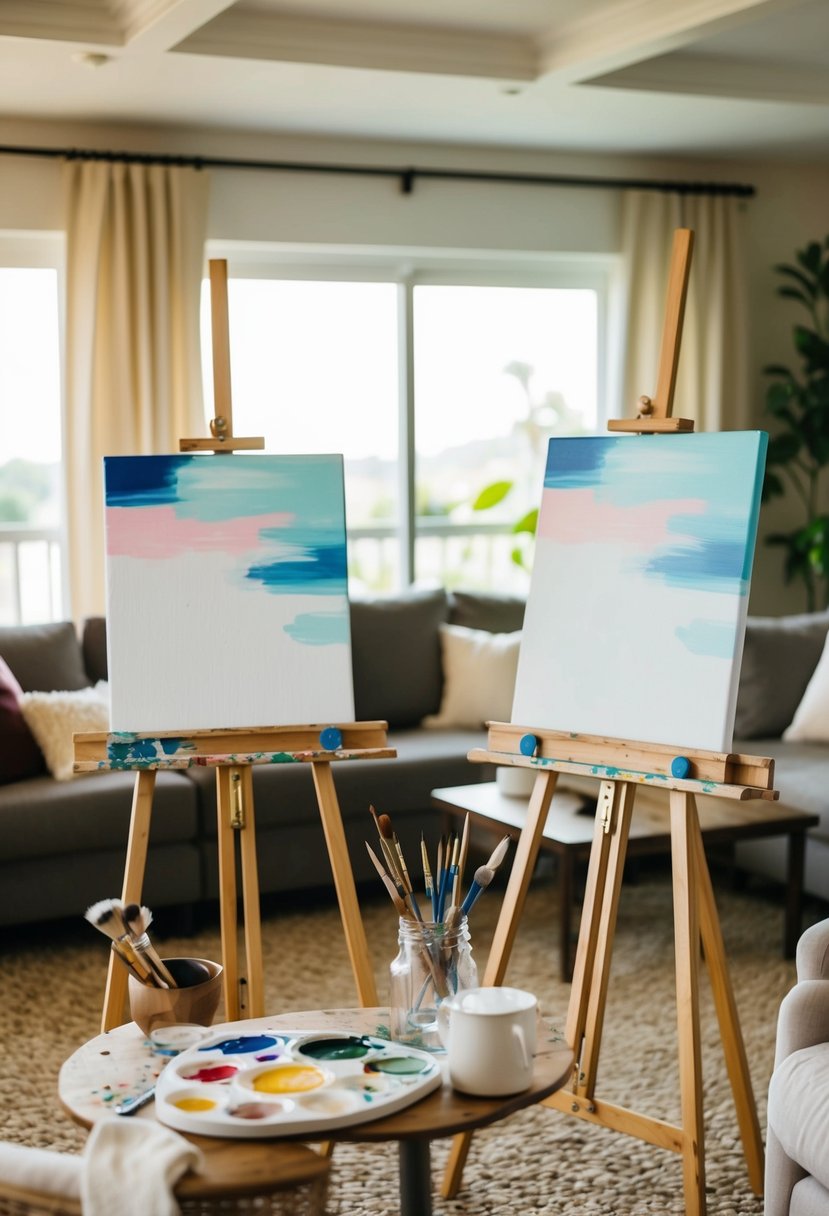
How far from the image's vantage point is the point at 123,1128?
1451 mm

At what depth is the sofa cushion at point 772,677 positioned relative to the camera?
4527 millimetres

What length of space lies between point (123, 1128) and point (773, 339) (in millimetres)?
5258

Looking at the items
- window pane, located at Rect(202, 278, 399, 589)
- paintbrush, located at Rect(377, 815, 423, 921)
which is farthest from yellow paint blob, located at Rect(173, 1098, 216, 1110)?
window pane, located at Rect(202, 278, 399, 589)

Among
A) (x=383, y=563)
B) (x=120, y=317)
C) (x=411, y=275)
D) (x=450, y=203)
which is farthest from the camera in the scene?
(x=383, y=563)

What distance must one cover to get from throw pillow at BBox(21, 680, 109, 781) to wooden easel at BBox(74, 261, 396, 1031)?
55.8 inches

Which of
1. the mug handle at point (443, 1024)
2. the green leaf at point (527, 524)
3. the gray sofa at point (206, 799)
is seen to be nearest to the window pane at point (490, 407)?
the green leaf at point (527, 524)

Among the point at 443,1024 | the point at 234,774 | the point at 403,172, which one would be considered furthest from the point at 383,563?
the point at 443,1024

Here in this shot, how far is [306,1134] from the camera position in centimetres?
162

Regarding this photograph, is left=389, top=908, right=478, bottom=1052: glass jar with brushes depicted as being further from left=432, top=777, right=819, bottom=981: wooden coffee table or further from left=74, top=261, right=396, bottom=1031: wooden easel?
left=432, top=777, right=819, bottom=981: wooden coffee table

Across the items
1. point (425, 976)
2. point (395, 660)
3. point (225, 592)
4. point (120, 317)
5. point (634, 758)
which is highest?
point (120, 317)

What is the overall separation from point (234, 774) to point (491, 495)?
331 centimetres

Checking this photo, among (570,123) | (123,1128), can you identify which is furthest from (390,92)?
(123,1128)

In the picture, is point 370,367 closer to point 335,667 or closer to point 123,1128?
point 335,667

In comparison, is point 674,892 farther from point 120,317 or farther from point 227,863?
point 120,317
